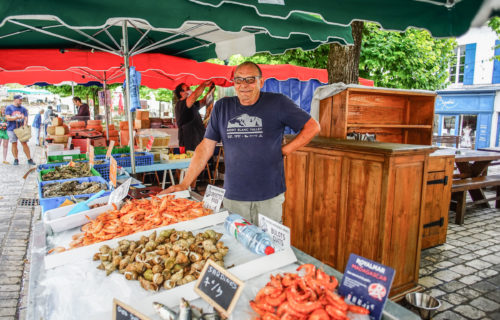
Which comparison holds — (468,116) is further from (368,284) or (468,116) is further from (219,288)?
(219,288)

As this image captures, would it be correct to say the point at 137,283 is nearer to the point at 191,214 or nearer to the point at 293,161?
the point at 191,214

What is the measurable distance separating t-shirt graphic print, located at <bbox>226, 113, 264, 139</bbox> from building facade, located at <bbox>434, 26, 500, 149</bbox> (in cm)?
1689

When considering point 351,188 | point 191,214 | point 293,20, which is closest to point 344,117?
point 351,188

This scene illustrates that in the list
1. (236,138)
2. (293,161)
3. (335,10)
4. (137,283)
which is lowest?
(137,283)

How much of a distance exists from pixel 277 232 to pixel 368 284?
2.08 ft

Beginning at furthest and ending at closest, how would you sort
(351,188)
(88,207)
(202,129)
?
1. (202,129)
2. (351,188)
3. (88,207)

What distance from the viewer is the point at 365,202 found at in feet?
10.4

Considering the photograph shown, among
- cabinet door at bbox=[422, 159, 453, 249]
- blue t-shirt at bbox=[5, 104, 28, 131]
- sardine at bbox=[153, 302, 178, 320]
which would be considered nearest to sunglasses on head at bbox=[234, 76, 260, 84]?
sardine at bbox=[153, 302, 178, 320]

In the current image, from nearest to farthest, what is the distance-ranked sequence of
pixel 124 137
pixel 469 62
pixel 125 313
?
pixel 125 313 < pixel 124 137 < pixel 469 62

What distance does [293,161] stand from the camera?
401 centimetres

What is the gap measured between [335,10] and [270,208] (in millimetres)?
1660

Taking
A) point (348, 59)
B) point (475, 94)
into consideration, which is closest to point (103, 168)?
point (348, 59)

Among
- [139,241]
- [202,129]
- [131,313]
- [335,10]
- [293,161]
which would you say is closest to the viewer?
[131,313]

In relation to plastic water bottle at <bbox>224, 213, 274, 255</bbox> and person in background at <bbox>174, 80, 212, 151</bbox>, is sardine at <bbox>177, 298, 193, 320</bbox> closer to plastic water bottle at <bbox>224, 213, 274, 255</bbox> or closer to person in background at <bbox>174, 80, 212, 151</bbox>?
plastic water bottle at <bbox>224, 213, 274, 255</bbox>
